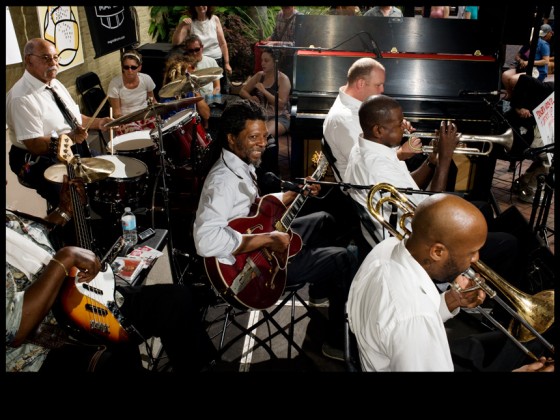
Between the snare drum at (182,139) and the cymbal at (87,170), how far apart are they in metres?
0.86

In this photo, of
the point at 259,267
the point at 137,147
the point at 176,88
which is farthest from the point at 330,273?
the point at 176,88

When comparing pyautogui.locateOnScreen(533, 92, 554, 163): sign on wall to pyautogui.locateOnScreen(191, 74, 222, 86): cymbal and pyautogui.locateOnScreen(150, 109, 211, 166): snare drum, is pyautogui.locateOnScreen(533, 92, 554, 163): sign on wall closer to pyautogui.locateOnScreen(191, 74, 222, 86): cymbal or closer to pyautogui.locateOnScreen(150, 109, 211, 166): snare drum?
pyautogui.locateOnScreen(150, 109, 211, 166): snare drum

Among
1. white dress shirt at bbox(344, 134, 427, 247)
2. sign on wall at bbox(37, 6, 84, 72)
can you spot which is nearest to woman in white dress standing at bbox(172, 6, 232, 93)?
sign on wall at bbox(37, 6, 84, 72)

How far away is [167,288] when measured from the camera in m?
2.72

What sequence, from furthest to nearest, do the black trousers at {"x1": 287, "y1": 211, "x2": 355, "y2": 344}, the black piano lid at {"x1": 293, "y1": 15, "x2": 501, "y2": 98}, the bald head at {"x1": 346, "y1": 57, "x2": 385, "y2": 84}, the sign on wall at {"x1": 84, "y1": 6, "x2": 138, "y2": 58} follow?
1. the sign on wall at {"x1": 84, "y1": 6, "x2": 138, "y2": 58}
2. the black piano lid at {"x1": 293, "y1": 15, "x2": 501, "y2": 98}
3. the bald head at {"x1": 346, "y1": 57, "x2": 385, "y2": 84}
4. the black trousers at {"x1": 287, "y1": 211, "x2": 355, "y2": 344}

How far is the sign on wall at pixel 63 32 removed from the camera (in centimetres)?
533

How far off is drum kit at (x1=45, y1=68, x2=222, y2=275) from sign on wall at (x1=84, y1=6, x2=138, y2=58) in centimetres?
119

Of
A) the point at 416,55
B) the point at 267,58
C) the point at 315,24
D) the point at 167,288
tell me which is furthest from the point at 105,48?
the point at 167,288

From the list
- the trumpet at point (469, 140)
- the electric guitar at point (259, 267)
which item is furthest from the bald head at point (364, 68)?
the electric guitar at point (259, 267)

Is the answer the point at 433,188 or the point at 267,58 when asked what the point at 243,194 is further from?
the point at 267,58

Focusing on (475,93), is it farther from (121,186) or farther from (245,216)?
(121,186)

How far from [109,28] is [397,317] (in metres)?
5.26

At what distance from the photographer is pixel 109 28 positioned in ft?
18.9

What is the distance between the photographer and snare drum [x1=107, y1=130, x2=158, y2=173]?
174 inches
